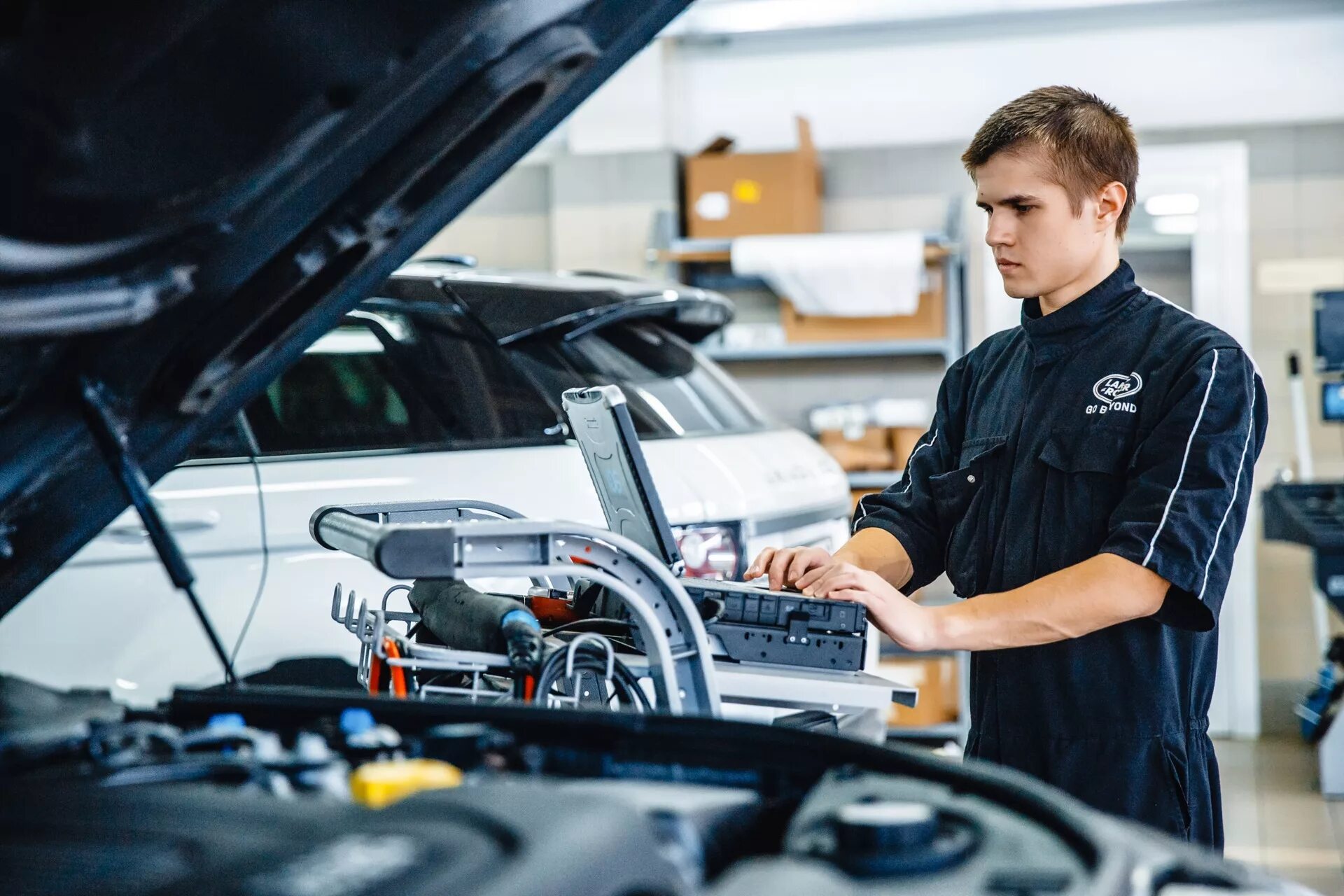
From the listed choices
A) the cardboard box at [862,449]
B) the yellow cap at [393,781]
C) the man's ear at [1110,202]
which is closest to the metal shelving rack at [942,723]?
the cardboard box at [862,449]

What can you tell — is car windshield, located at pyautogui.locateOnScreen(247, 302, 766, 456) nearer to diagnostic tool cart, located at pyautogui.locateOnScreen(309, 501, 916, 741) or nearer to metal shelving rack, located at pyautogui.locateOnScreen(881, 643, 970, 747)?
diagnostic tool cart, located at pyautogui.locateOnScreen(309, 501, 916, 741)

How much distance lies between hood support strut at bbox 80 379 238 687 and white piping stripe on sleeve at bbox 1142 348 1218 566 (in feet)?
3.56

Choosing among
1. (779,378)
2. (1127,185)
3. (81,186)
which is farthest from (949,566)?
(779,378)

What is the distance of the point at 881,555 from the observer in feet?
6.71

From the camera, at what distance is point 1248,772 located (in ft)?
16.9

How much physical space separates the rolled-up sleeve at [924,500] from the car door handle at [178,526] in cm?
124

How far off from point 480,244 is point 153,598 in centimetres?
421

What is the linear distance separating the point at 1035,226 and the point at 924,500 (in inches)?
19.0

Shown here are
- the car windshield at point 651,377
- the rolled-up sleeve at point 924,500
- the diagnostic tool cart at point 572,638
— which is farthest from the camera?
the car windshield at point 651,377

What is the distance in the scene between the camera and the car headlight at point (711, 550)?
303 centimetres

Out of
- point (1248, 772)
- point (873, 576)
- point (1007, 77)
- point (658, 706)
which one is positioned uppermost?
point (1007, 77)

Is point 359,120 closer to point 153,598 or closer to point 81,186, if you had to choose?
point 81,186

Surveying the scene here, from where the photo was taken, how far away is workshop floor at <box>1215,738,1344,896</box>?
3.93 meters

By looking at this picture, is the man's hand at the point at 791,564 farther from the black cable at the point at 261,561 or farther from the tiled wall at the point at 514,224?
the tiled wall at the point at 514,224
